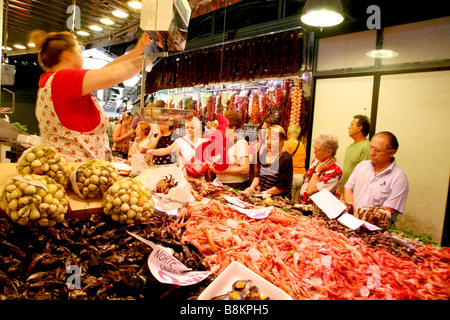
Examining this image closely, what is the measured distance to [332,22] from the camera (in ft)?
12.3

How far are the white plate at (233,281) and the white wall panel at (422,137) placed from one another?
4.18 meters

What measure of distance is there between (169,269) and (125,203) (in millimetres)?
347

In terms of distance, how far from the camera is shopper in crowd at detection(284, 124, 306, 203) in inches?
179

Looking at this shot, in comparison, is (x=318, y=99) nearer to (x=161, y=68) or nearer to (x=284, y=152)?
(x=284, y=152)

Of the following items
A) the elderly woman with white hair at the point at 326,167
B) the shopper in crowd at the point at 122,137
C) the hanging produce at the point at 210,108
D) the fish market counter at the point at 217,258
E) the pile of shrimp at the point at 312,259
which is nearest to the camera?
the fish market counter at the point at 217,258

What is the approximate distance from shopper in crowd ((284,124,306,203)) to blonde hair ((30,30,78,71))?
3.40 m

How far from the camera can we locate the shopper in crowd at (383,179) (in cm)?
268

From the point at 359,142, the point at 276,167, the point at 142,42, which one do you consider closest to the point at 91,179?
the point at 142,42

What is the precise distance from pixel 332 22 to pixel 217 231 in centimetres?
346

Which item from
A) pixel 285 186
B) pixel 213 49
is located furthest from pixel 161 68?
pixel 285 186

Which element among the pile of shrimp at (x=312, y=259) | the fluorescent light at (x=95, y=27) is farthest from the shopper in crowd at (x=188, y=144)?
the pile of shrimp at (x=312, y=259)

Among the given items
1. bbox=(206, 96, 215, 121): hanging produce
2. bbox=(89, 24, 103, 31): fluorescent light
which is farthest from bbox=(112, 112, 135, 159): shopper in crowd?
bbox=(89, 24, 103, 31): fluorescent light

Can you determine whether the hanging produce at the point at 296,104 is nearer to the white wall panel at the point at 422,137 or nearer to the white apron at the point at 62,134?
the white wall panel at the point at 422,137
